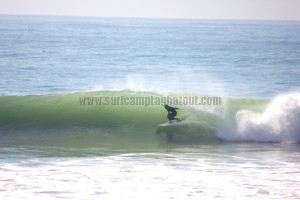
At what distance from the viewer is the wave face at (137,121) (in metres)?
17.9

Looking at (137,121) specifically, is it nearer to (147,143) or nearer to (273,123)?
(147,143)

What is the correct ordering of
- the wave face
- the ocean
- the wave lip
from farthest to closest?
the wave face → the wave lip → the ocean

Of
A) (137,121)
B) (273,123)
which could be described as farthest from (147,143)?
(273,123)

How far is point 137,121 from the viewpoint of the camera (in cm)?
2052

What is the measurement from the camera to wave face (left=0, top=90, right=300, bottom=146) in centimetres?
1794

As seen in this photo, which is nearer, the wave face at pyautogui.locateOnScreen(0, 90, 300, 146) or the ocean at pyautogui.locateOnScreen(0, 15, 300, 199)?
the ocean at pyautogui.locateOnScreen(0, 15, 300, 199)

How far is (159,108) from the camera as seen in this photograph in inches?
860

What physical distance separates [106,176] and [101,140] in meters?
5.48

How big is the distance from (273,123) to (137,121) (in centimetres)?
473

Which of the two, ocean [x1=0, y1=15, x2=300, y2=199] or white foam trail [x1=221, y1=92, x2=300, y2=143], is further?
white foam trail [x1=221, y1=92, x2=300, y2=143]

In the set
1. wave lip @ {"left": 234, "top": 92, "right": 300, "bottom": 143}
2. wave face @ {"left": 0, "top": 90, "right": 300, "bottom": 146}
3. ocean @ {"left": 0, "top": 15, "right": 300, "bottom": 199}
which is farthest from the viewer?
wave face @ {"left": 0, "top": 90, "right": 300, "bottom": 146}

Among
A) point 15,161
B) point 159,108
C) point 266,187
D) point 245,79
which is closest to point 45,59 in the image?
point 245,79

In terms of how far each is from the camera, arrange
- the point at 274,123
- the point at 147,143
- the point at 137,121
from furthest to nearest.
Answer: the point at 137,121
the point at 274,123
the point at 147,143

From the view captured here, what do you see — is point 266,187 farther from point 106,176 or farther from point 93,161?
point 93,161
